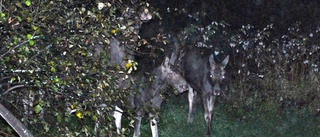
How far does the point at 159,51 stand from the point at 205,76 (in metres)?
3.75

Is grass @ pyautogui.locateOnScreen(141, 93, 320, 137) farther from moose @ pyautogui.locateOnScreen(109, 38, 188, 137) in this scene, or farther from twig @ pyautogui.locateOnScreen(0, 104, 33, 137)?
twig @ pyautogui.locateOnScreen(0, 104, 33, 137)

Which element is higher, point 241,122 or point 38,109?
point 241,122

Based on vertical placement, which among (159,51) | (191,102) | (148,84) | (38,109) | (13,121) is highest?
(159,51)

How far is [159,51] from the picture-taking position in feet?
59.1

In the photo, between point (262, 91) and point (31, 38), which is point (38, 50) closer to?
point (31, 38)

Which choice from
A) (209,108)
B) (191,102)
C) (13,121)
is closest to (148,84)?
(209,108)

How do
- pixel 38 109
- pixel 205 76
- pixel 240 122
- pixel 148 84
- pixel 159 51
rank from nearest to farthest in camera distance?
pixel 38 109 < pixel 148 84 < pixel 205 76 < pixel 240 122 < pixel 159 51

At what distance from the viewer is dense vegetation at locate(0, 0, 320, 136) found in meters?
5.77

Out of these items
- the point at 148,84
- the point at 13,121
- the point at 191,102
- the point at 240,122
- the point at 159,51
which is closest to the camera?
the point at 13,121

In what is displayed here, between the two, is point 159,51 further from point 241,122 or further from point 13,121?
point 13,121

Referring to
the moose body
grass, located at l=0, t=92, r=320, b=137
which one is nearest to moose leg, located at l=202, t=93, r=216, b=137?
the moose body

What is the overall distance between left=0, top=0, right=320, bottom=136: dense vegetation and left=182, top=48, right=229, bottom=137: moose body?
2.39 ft

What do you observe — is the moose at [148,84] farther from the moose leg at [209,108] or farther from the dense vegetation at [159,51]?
the moose leg at [209,108]

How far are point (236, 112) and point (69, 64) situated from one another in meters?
11.3
